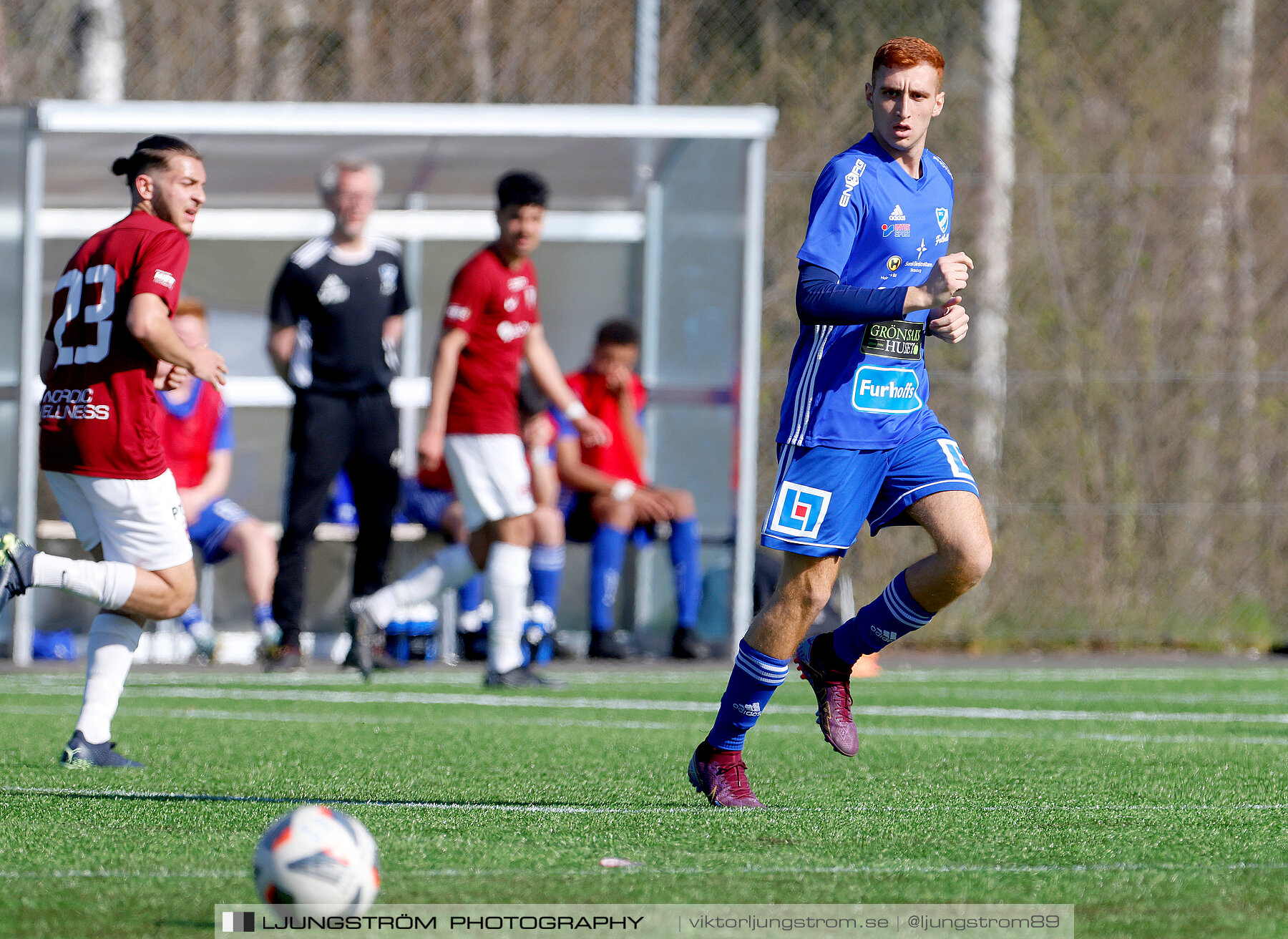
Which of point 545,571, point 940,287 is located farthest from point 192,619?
point 940,287

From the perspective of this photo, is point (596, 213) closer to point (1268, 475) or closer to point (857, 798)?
point (1268, 475)

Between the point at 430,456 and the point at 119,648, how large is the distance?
278 centimetres

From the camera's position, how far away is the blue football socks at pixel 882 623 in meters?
4.56

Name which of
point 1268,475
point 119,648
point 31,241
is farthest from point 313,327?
point 1268,475

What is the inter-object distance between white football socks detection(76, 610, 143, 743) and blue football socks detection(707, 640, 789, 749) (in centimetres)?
192

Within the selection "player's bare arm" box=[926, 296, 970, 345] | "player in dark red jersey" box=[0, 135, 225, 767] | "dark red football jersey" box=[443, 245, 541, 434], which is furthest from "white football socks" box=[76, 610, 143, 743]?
"dark red football jersey" box=[443, 245, 541, 434]

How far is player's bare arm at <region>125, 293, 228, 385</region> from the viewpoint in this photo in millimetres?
5125

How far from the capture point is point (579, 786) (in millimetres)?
4953

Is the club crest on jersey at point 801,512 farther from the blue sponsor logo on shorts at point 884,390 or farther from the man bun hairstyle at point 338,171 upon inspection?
the man bun hairstyle at point 338,171

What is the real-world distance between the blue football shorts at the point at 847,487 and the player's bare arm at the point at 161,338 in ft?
5.67

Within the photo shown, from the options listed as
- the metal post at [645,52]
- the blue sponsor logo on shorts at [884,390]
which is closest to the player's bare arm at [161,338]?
the blue sponsor logo on shorts at [884,390]

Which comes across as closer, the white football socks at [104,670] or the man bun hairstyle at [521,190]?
the white football socks at [104,670]

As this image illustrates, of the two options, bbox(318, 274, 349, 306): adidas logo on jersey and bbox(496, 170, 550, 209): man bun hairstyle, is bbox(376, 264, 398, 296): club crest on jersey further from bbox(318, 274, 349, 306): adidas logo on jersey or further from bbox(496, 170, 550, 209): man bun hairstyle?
bbox(496, 170, 550, 209): man bun hairstyle

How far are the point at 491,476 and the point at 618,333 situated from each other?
2.06 m
